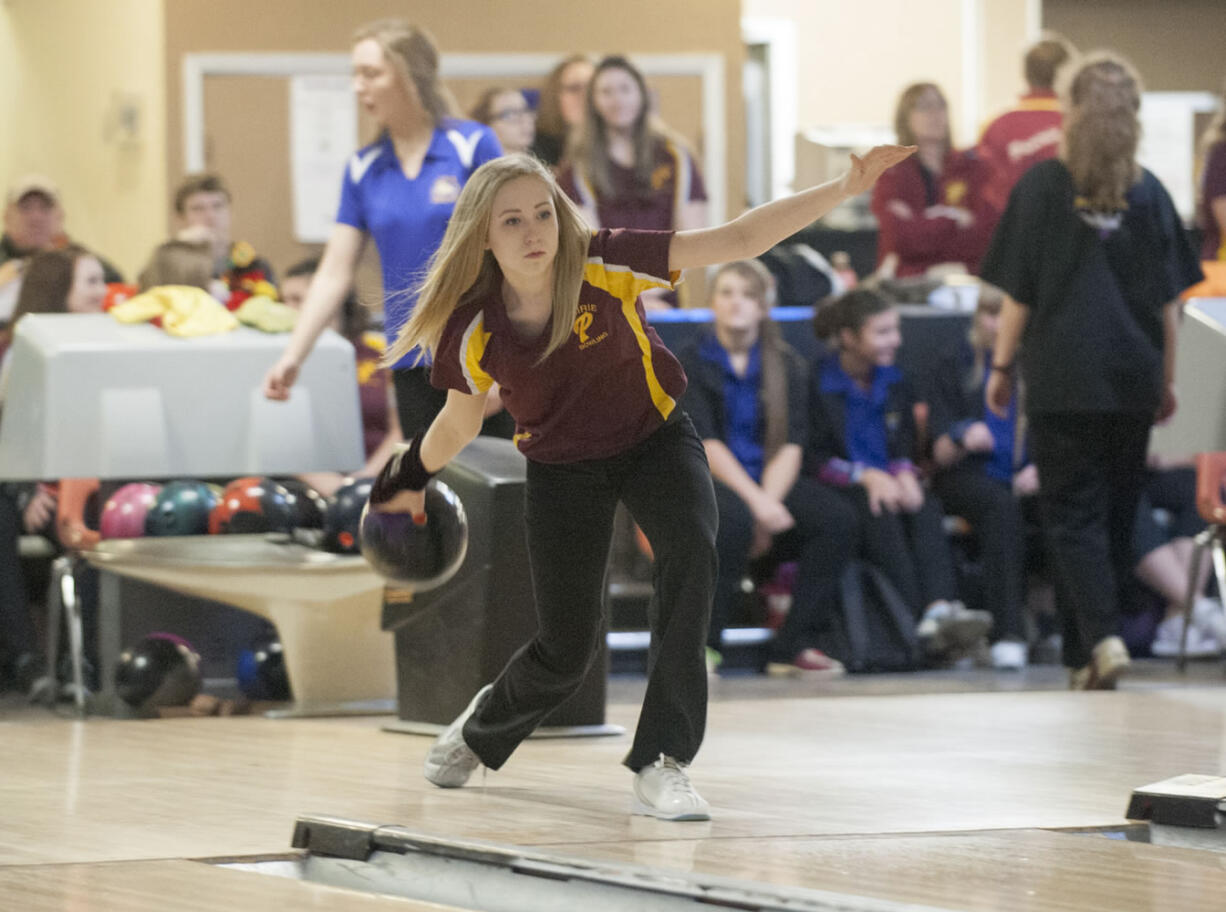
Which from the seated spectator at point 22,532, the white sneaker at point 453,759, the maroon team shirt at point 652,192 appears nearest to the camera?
the white sneaker at point 453,759

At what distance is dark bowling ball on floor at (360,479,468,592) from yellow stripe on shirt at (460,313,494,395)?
38 cm

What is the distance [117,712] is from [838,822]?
308cm

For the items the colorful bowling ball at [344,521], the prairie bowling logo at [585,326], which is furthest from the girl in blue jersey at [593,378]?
the colorful bowling ball at [344,521]

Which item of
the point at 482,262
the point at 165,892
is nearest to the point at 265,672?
the point at 482,262

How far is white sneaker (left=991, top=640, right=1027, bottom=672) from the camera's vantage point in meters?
7.44

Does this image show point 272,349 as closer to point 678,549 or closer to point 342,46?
point 678,549

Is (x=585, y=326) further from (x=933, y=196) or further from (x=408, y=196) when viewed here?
(x=933, y=196)

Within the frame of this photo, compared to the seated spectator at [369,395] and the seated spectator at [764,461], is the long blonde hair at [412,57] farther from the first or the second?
the seated spectator at [764,461]

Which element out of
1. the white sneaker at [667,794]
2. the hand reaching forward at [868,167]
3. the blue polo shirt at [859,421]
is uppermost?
the hand reaching forward at [868,167]

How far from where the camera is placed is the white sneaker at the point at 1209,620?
24.9 feet

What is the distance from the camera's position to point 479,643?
5258 mm

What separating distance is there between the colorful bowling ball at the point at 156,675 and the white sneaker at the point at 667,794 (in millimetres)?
2591

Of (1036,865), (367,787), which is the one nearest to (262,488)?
(367,787)

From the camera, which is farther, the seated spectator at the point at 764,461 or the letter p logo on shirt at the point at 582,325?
the seated spectator at the point at 764,461
